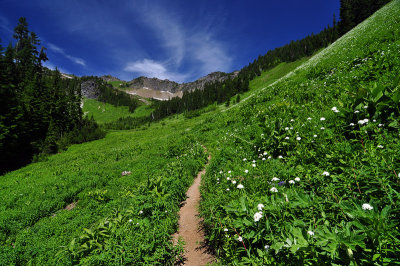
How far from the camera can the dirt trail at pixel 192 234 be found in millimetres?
3986

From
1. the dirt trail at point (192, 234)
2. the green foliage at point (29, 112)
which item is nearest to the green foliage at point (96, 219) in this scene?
the dirt trail at point (192, 234)

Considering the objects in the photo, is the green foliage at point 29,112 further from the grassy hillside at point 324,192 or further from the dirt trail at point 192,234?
the grassy hillside at point 324,192

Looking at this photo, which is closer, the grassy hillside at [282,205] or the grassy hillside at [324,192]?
the grassy hillside at [324,192]

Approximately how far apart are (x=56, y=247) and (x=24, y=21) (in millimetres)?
91334

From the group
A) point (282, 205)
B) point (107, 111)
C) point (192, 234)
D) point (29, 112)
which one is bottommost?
point (192, 234)

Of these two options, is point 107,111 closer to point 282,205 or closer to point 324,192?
point 282,205

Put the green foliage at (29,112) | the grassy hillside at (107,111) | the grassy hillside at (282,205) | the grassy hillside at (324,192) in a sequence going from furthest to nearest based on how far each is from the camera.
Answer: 1. the grassy hillside at (107,111)
2. the green foliage at (29,112)
3. the grassy hillside at (282,205)
4. the grassy hillside at (324,192)

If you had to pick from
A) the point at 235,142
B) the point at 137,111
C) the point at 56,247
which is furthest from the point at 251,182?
the point at 137,111

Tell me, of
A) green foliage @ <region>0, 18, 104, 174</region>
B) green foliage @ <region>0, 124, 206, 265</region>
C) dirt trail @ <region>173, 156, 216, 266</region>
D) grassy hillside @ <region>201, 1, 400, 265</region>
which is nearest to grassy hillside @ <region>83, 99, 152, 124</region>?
green foliage @ <region>0, 18, 104, 174</region>

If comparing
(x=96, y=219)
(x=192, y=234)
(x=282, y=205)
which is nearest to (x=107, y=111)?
(x=96, y=219)

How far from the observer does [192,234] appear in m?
4.92

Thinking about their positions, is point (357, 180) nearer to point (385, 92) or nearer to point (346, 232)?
point (346, 232)

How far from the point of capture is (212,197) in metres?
5.01

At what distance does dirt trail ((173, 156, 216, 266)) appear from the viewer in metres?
3.99
